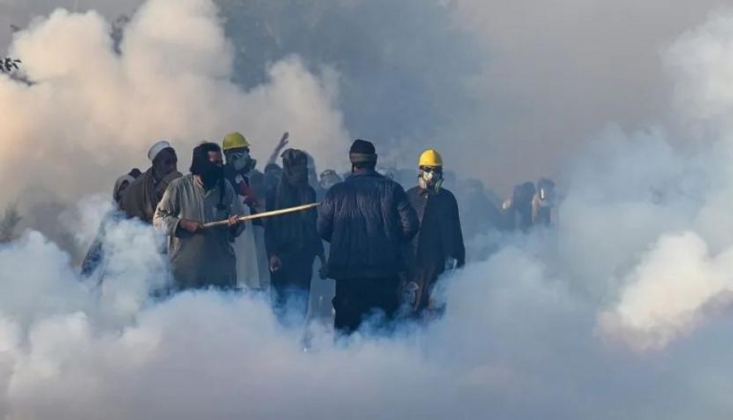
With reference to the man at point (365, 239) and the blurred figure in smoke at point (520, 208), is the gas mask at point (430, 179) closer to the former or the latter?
the man at point (365, 239)

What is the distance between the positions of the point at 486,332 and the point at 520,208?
964cm

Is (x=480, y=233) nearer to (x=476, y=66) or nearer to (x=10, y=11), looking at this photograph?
(x=476, y=66)

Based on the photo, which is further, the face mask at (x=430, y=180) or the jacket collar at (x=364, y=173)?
the face mask at (x=430, y=180)

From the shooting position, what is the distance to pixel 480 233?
22.8 metres

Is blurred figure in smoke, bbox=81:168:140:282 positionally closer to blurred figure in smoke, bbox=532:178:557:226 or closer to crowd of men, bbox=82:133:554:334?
crowd of men, bbox=82:133:554:334

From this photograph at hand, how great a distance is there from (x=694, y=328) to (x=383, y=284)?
1.87m

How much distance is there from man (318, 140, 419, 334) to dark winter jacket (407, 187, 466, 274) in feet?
4.43

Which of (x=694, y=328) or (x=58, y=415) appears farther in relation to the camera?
(x=694, y=328)

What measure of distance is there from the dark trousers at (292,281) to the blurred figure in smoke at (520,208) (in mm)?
7337

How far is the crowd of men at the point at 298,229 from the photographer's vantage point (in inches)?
523

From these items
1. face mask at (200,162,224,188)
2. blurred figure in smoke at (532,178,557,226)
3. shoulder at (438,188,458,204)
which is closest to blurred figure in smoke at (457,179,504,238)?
blurred figure in smoke at (532,178,557,226)

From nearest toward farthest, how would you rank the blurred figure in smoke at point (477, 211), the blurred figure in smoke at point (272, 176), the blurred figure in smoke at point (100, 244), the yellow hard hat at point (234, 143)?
the blurred figure in smoke at point (100, 244) < the yellow hard hat at point (234, 143) < the blurred figure in smoke at point (272, 176) < the blurred figure in smoke at point (477, 211)

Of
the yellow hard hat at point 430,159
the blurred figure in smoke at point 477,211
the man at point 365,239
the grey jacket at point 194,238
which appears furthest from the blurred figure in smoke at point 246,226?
the blurred figure in smoke at point 477,211

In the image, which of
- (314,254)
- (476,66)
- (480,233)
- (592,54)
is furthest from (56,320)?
(476,66)
